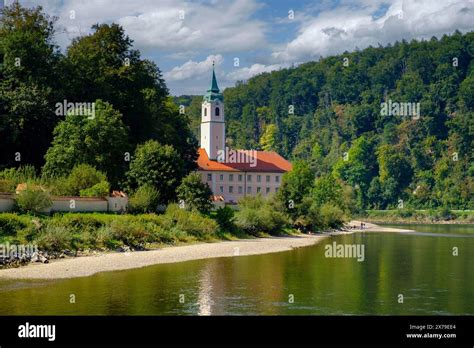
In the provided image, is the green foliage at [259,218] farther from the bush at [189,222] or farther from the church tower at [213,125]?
the church tower at [213,125]

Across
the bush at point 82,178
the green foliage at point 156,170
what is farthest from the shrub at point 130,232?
the green foliage at point 156,170

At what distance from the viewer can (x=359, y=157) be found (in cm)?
16462

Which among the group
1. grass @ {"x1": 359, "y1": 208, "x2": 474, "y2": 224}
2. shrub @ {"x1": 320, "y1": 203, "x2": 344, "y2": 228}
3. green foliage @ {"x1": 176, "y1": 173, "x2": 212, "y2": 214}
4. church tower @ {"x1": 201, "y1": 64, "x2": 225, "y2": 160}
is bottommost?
grass @ {"x1": 359, "y1": 208, "x2": 474, "y2": 224}

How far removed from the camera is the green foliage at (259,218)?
211ft

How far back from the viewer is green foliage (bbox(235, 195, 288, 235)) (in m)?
64.2

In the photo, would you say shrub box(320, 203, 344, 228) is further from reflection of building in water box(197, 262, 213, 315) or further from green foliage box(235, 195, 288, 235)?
reflection of building in water box(197, 262, 213, 315)

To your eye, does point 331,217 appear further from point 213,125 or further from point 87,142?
point 87,142

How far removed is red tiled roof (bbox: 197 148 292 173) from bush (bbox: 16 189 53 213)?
60.1 metres

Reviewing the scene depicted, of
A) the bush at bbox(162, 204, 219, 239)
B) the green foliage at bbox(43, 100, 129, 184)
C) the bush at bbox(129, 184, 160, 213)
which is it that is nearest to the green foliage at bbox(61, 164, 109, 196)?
the bush at bbox(129, 184, 160, 213)

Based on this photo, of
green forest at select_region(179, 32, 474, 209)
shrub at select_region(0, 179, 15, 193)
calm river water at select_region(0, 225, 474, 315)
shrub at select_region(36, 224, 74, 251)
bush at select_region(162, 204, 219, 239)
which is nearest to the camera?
calm river water at select_region(0, 225, 474, 315)

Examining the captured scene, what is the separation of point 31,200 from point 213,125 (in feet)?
216

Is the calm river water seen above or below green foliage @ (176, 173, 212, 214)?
below

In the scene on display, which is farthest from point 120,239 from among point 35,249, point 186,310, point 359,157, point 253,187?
point 359,157
